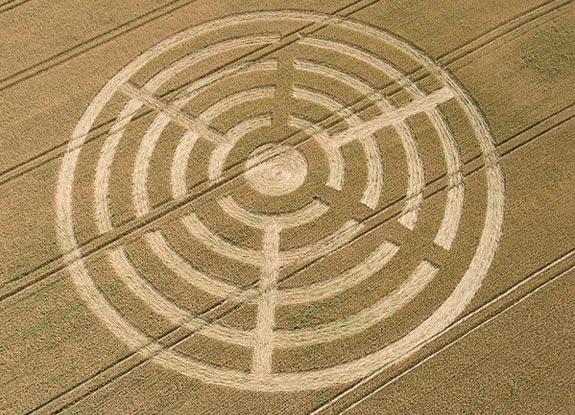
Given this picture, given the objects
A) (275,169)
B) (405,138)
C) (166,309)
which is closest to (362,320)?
(275,169)

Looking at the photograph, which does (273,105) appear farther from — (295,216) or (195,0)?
(195,0)

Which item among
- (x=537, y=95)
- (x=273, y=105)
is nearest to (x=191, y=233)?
(x=273, y=105)

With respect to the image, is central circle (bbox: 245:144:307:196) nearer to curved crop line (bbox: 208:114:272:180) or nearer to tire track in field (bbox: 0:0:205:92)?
curved crop line (bbox: 208:114:272:180)

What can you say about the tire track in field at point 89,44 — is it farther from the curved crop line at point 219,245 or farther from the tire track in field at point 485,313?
the tire track in field at point 485,313

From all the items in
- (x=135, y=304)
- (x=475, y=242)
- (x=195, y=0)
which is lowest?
(x=475, y=242)

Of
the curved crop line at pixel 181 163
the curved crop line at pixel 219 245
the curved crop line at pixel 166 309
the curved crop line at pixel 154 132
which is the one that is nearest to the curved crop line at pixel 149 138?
the curved crop line at pixel 154 132
